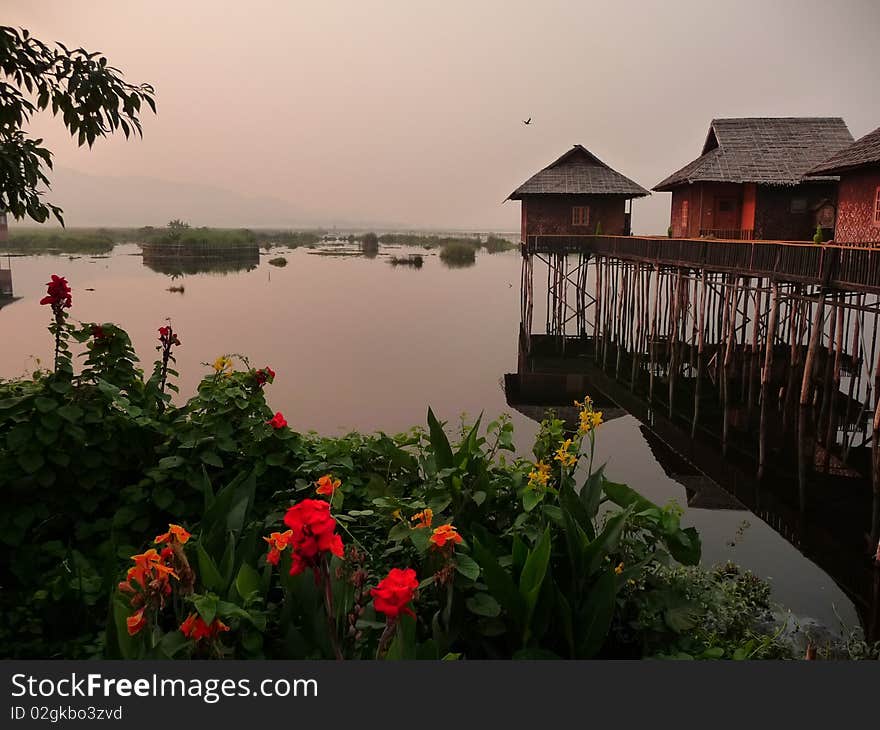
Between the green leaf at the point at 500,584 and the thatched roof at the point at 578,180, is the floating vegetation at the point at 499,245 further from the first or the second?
the green leaf at the point at 500,584

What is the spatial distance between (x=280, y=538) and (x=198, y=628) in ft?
1.51

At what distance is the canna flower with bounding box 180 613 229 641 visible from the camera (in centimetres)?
221

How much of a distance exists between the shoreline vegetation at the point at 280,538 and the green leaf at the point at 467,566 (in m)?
0.01

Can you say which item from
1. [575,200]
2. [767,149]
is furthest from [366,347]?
[767,149]

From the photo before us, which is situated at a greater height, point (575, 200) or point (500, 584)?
point (575, 200)

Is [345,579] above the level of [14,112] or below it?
below

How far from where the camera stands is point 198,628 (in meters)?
2.21

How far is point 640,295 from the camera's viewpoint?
21.3 metres

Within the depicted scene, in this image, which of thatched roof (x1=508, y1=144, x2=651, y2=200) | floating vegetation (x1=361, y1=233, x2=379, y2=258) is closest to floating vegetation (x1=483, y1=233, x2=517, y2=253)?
floating vegetation (x1=361, y1=233, x2=379, y2=258)

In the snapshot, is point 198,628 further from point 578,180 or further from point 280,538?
point 578,180

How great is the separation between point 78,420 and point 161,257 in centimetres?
5213

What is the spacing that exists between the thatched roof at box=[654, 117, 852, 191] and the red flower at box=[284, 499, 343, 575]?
19.5 metres

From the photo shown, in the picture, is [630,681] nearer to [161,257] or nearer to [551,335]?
[551,335]

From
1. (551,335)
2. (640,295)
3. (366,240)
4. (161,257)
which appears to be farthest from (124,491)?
(366,240)
